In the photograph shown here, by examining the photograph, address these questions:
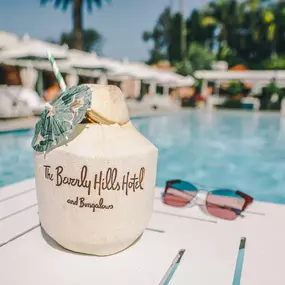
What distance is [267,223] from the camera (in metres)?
2.18

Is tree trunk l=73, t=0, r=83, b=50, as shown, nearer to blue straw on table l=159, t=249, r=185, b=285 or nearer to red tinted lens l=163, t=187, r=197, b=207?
red tinted lens l=163, t=187, r=197, b=207

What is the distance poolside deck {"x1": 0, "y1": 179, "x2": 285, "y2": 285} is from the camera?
1.49 meters

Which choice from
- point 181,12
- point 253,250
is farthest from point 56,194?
point 181,12

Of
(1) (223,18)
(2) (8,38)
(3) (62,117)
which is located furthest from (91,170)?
(1) (223,18)

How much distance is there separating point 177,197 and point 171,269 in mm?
954

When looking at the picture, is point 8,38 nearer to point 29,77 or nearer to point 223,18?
point 29,77

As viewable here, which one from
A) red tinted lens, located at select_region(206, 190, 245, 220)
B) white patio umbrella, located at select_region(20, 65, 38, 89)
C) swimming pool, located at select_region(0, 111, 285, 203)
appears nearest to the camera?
red tinted lens, located at select_region(206, 190, 245, 220)

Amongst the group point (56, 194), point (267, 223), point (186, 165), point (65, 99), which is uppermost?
point (65, 99)

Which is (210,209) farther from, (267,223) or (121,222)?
(121,222)

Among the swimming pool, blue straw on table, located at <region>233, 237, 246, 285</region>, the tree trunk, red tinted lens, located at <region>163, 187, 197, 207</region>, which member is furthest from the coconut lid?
the tree trunk

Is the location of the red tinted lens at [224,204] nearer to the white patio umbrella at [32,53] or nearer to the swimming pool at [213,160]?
the swimming pool at [213,160]

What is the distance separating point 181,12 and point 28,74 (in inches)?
1140

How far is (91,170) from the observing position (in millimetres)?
1472

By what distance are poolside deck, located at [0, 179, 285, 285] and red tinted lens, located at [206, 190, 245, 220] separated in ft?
0.22
